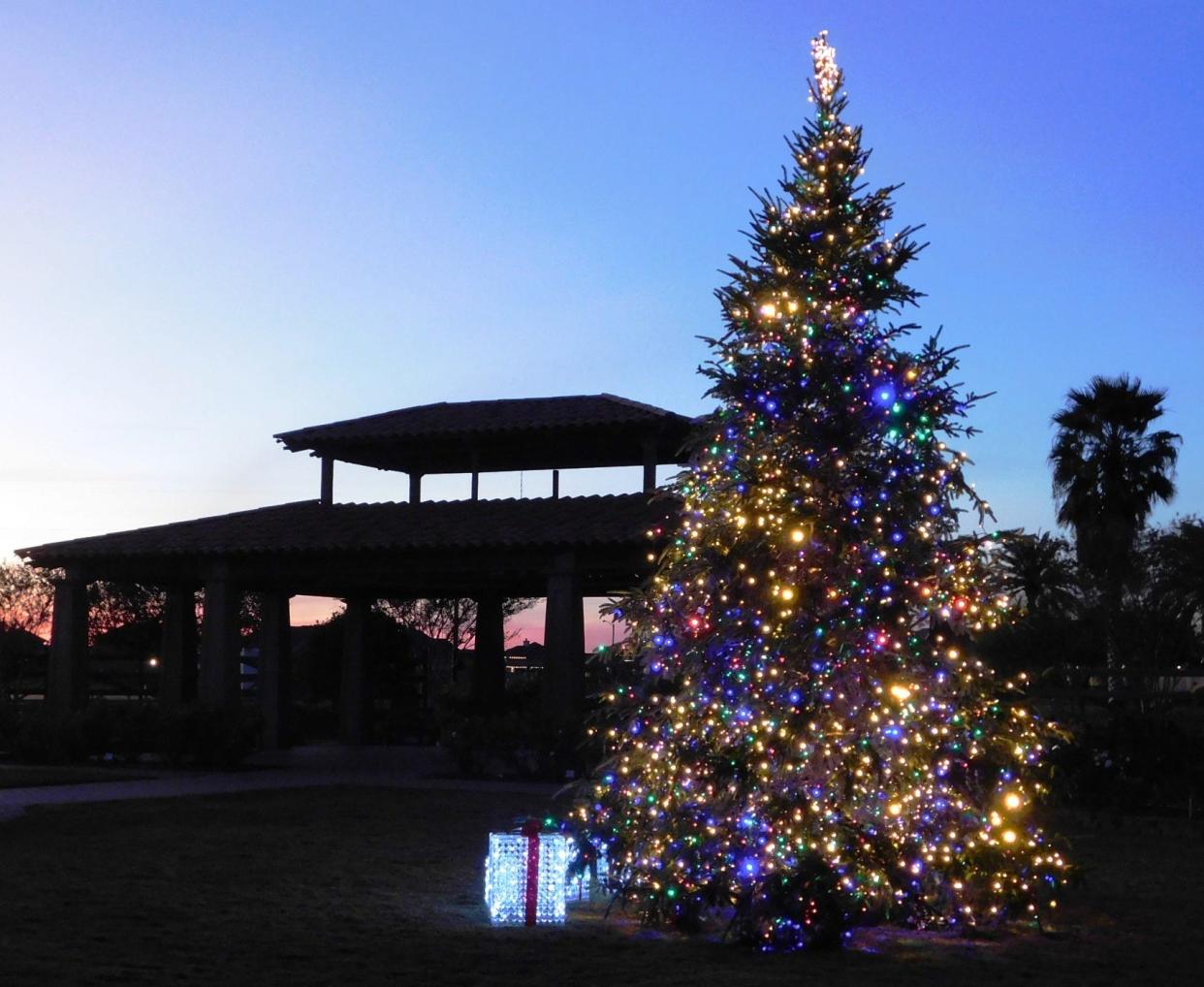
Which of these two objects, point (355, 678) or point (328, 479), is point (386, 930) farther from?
point (355, 678)

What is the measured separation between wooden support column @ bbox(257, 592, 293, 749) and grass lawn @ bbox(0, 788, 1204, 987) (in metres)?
12.1

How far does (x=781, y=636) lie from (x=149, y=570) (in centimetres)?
1821

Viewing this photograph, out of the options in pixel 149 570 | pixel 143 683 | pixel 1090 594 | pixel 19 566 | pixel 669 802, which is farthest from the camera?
pixel 19 566

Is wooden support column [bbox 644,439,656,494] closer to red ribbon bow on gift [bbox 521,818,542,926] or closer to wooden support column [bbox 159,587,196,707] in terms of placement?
wooden support column [bbox 159,587,196,707]

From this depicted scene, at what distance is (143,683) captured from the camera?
39250 mm

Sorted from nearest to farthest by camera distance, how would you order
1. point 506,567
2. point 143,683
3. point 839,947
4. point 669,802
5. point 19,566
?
point 839,947
point 669,802
point 506,567
point 143,683
point 19,566

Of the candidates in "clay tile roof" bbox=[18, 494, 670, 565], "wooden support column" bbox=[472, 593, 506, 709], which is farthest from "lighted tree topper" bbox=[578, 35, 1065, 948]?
"wooden support column" bbox=[472, 593, 506, 709]

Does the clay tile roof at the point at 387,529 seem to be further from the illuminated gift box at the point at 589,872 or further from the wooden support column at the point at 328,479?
the illuminated gift box at the point at 589,872

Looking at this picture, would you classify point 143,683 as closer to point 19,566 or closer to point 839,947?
point 19,566

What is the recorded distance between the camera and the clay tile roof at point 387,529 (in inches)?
826

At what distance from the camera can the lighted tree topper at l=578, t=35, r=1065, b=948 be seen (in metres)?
8.24

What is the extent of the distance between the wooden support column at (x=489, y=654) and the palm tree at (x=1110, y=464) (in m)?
12.3

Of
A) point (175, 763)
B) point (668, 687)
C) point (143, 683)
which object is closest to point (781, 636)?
point (668, 687)

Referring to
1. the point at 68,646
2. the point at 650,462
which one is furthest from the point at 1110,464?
the point at 68,646
